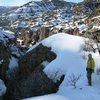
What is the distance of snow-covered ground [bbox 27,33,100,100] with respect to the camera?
21.8m

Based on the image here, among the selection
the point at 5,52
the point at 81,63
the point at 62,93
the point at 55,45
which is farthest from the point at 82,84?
the point at 5,52

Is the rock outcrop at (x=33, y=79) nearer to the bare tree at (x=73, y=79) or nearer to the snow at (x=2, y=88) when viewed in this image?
the snow at (x=2, y=88)

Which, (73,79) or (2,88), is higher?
(73,79)

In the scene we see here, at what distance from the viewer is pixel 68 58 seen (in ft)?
94.3

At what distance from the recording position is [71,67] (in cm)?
2725

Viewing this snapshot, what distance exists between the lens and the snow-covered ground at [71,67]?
71.6ft

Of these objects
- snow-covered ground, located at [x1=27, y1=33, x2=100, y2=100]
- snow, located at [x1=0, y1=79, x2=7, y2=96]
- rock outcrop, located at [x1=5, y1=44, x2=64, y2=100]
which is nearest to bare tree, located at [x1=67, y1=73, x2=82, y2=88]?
snow-covered ground, located at [x1=27, y1=33, x2=100, y2=100]

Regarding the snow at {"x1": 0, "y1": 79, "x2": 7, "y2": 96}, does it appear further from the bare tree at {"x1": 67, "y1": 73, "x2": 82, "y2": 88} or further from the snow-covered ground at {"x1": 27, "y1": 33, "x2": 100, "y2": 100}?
the bare tree at {"x1": 67, "y1": 73, "x2": 82, "y2": 88}

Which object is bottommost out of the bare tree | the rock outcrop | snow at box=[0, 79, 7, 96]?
snow at box=[0, 79, 7, 96]

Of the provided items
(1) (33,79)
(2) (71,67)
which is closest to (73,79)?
(2) (71,67)

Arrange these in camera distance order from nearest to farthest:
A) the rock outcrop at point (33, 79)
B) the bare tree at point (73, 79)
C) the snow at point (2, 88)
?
1. the bare tree at point (73, 79)
2. the rock outcrop at point (33, 79)
3. the snow at point (2, 88)

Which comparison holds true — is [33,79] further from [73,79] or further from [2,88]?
[2,88]

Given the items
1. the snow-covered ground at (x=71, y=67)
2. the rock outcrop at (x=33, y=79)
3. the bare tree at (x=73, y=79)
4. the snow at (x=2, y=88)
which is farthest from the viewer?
the snow at (x=2, y=88)

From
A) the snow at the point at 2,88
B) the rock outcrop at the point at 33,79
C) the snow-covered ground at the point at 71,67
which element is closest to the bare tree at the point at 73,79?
the snow-covered ground at the point at 71,67
